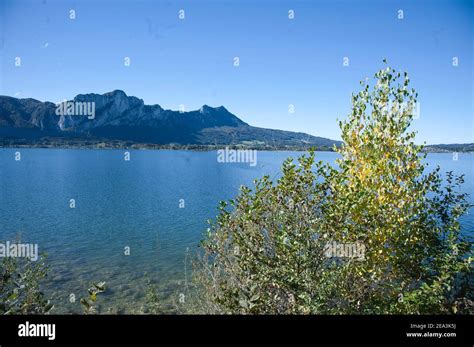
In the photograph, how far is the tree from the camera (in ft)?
22.5

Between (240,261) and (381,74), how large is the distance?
19.4ft

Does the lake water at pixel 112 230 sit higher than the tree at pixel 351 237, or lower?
lower

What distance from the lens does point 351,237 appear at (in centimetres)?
783

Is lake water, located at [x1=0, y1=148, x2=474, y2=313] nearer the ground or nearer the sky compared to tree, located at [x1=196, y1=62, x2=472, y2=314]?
nearer the ground

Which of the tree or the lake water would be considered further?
the lake water

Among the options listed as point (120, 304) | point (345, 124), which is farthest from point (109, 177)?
point (345, 124)

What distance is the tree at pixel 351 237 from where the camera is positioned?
22.5 ft

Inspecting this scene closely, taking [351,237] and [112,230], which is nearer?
[351,237]

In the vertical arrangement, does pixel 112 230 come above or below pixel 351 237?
below

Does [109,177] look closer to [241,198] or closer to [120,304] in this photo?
[120,304]

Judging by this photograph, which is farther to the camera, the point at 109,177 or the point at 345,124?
the point at 109,177

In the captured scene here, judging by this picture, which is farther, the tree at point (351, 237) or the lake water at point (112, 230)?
the lake water at point (112, 230)

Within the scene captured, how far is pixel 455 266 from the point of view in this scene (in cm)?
712
